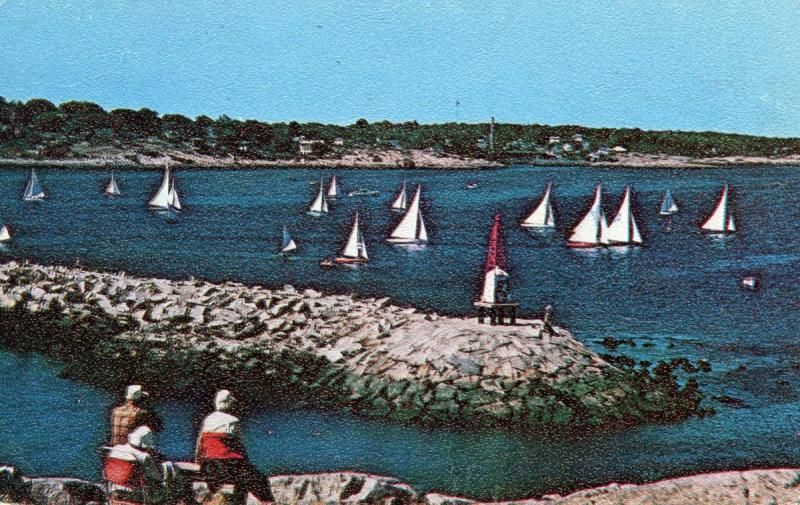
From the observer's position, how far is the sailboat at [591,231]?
1070 inches

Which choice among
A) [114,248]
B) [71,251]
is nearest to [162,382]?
[71,251]

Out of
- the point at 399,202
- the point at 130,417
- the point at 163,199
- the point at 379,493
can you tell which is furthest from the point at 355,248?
the point at 130,417

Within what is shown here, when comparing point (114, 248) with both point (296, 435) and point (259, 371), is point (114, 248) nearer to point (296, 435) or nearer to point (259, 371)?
point (259, 371)

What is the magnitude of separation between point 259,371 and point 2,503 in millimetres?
5812

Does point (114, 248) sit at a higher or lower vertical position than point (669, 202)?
lower

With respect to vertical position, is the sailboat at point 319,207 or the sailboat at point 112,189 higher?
the sailboat at point 112,189

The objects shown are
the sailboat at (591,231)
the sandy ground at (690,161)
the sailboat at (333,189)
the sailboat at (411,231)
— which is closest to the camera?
the sandy ground at (690,161)

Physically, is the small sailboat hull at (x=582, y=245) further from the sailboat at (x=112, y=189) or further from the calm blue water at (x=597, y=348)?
the sailboat at (x=112, y=189)

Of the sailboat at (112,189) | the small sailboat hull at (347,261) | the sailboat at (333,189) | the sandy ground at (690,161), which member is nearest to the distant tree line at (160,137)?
the sandy ground at (690,161)

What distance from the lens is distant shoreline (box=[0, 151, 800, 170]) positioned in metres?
13.5

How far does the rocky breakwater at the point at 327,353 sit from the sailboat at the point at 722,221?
2939mm

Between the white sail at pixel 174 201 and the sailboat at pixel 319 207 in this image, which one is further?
the sailboat at pixel 319 207

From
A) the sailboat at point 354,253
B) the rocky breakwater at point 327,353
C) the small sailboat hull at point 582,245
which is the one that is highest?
the small sailboat hull at point 582,245

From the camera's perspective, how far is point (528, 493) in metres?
11.3
